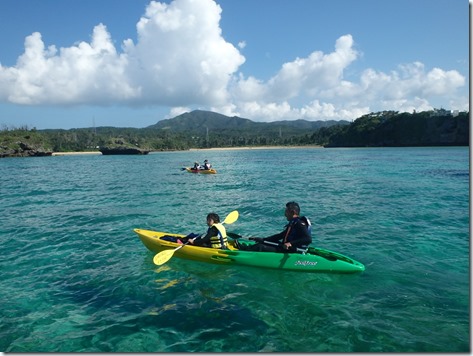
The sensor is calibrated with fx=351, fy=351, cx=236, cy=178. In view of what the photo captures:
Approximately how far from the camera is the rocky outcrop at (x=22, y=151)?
373ft

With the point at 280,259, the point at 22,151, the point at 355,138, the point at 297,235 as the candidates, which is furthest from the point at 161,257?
the point at 355,138

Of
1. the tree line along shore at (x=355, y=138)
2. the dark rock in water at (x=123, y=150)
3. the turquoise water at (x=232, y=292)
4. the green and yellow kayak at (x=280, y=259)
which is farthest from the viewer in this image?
the dark rock in water at (x=123, y=150)

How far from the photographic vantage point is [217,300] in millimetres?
8109

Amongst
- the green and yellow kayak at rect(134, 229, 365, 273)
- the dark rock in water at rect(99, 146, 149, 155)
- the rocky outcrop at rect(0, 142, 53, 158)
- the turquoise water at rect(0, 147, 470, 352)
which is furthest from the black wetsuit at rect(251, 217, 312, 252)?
the dark rock in water at rect(99, 146, 149, 155)

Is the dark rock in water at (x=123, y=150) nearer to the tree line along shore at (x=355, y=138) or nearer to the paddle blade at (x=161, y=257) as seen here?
the tree line along shore at (x=355, y=138)

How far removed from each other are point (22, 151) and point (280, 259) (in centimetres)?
13083

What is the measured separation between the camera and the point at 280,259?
31.6 ft

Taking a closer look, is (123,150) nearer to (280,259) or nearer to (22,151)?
(22,151)

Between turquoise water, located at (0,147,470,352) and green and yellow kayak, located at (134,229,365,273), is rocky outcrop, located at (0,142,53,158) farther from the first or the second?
green and yellow kayak, located at (134,229,365,273)

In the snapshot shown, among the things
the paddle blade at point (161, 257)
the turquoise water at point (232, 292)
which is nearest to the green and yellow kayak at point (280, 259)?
the turquoise water at point (232, 292)

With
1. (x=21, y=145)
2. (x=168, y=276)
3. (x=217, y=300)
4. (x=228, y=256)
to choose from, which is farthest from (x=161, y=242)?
(x=21, y=145)

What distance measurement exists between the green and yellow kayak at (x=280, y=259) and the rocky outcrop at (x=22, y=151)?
126 meters

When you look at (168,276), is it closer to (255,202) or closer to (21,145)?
(255,202)

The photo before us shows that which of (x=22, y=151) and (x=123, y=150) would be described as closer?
(x=22, y=151)
